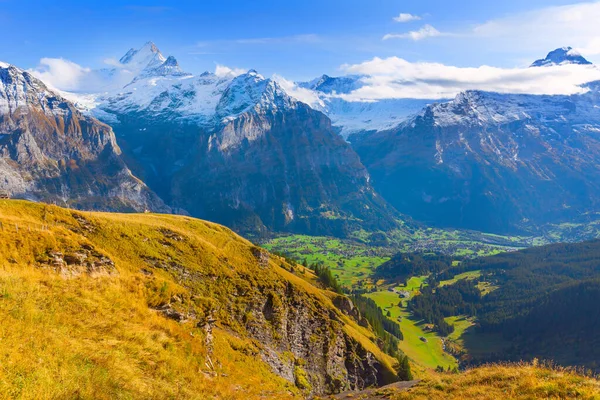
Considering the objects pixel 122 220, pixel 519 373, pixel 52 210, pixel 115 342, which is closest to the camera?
pixel 115 342

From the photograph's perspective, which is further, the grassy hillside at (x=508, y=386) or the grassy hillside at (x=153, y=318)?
the grassy hillside at (x=508, y=386)

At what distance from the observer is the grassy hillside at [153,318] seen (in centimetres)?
2148

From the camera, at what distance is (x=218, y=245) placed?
7862 centimetres

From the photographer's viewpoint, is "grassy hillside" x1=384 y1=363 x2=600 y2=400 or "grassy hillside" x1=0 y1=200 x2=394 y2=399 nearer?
"grassy hillside" x1=0 y1=200 x2=394 y2=399

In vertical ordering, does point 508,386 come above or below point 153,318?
below

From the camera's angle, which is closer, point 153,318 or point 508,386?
point 508,386

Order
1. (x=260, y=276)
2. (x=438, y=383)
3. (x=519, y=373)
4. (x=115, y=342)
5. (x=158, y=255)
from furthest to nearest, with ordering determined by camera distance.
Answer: (x=260, y=276) < (x=158, y=255) < (x=438, y=383) < (x=519, y=373) < (x=115, y=342)

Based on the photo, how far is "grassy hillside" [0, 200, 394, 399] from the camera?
21484 millimetres

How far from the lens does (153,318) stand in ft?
109

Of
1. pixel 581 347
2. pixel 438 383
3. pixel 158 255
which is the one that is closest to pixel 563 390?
pixel 438 383

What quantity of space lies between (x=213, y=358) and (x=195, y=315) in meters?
7.98

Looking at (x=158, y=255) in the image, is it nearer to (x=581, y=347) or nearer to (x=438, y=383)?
(x=438, y=383)

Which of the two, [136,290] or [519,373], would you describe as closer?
[519,373]

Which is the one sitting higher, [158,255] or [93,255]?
[93,255]
